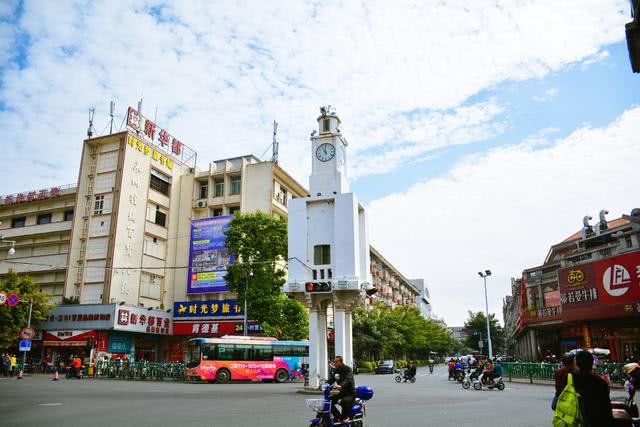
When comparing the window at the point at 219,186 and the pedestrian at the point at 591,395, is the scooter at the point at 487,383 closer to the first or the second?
the pedestrian at the point at 591,395

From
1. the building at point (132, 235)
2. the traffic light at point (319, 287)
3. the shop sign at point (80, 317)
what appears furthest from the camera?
the building at point (132, 235)

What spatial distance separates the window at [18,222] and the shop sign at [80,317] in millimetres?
14371

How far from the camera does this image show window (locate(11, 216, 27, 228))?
51250 mm

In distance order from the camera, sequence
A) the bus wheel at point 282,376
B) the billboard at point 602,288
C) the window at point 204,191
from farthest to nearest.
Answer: the window at point 204,191 → the bus wheel at point 282,376 → the billboard at point 602,288

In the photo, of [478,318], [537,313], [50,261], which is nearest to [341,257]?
[537,313]

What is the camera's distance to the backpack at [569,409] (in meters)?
5.35

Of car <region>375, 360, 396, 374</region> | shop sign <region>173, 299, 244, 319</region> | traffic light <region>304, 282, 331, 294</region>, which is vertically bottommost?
car <region>375, 360, 396, 374</region>

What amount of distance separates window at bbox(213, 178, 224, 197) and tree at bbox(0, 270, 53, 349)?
17.7 meters

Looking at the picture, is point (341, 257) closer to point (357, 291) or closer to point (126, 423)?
point (357, 291)

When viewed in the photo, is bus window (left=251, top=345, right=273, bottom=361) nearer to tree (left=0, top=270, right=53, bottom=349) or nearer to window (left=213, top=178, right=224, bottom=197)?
tree (left=0, top=270, right=53, bottom=349)

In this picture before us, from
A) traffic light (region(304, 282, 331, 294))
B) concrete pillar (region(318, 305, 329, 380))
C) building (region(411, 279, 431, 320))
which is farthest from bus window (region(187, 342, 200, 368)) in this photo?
building (region(411, 279, 431, 320))

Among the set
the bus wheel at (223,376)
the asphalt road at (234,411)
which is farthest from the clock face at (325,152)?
the bus wheel at (223,376)

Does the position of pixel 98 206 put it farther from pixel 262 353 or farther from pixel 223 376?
pixel 262 353

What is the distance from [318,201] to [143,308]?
26.0m
